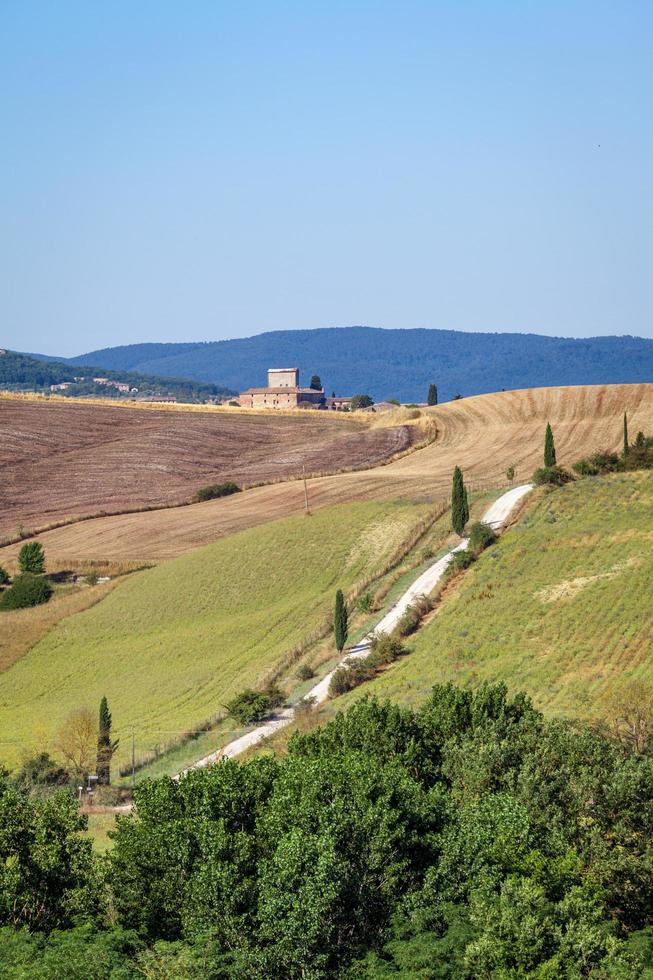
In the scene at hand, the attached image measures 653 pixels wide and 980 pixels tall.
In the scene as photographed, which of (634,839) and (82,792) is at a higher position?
(634,839)

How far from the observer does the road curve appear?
178 feet

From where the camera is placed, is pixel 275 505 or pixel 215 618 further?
pixel 275 505

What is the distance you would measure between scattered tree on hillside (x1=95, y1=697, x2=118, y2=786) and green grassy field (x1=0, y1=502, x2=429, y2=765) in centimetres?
92

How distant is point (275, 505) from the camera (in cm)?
10019

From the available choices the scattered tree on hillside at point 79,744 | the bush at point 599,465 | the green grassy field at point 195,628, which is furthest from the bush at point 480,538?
the scattered tree on hillside at point 79,744

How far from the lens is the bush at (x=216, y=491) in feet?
357

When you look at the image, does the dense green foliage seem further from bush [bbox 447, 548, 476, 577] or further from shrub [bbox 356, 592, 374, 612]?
bush [bbox 447, 548, 476, 577]

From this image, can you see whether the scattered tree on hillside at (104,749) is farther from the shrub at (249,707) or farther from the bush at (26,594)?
the bush at (26,594)

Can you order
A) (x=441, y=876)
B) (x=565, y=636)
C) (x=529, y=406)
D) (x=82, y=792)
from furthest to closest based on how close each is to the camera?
(x=529, y=406) < (x=565, y=636) < (x=82, y=792) < (x=441, y=876)

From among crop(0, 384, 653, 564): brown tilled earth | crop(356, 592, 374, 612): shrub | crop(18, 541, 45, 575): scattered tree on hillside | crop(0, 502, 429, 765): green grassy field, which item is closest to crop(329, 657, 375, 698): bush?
crop(0, 502, 429, 765): green grassy field

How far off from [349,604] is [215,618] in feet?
24.7

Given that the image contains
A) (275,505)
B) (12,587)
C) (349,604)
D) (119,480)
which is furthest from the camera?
(119,480)

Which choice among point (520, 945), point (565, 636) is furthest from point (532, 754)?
point (565, 636)

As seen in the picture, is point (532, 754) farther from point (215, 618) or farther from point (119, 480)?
point (119, 480)
